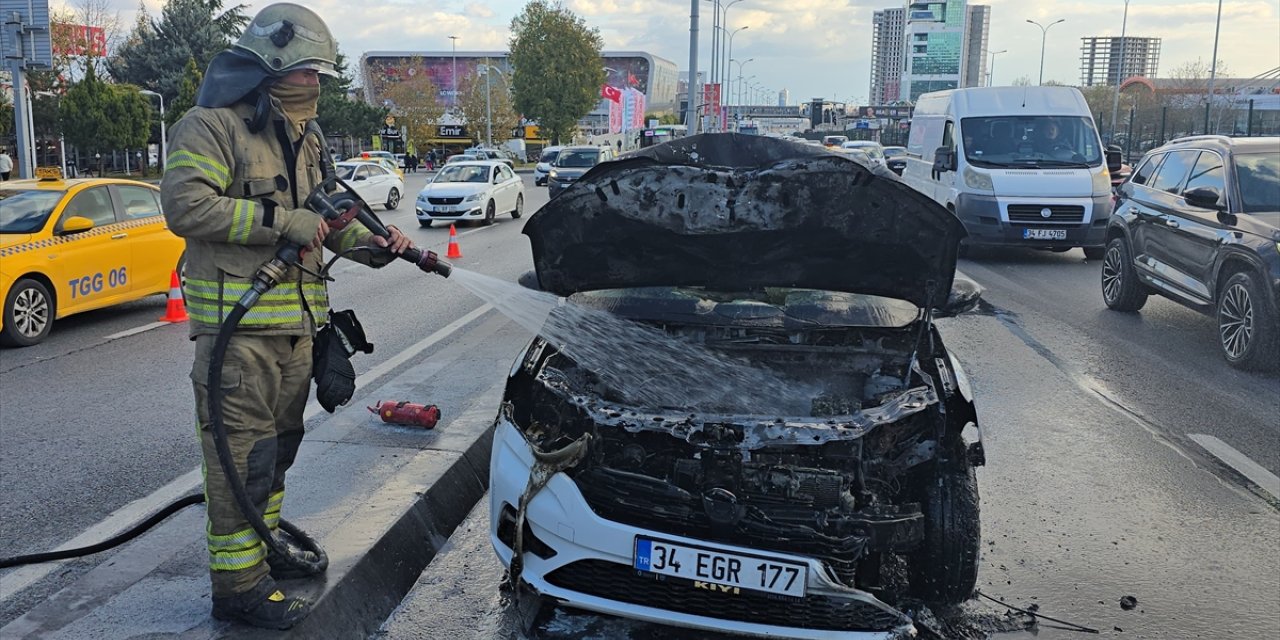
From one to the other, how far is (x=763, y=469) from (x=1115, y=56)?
5602 inches

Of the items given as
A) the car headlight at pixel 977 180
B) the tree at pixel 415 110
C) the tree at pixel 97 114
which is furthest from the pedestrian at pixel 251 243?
the tree at pixel 415 110

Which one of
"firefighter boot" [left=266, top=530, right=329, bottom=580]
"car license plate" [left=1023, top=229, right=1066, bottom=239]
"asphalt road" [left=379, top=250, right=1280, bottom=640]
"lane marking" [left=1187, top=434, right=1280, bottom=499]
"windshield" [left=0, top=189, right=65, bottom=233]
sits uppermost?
"windshield" [left=0, top=189, right=65, bottom=233]

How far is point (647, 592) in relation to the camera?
309 centimetres

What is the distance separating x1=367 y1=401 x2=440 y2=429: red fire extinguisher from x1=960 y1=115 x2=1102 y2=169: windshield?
11191mm

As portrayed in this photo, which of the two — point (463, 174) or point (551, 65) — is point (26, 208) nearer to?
point (463, 174)

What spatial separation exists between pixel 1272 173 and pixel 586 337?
7267 mm

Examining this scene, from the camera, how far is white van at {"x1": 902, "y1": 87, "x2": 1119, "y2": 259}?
1357cm

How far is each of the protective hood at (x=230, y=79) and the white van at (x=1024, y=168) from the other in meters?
11.8

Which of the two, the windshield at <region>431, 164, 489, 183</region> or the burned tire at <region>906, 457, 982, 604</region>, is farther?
the windshield at <region>431, 164, 489, 183</region>

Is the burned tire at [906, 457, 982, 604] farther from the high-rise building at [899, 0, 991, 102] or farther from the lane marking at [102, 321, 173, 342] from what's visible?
the high-rise building at [899, 0, 991, 102]

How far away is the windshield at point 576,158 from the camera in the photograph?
28022mm

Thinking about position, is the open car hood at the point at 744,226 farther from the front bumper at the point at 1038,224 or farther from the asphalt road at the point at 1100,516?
the front bumper at the point at 1038,224

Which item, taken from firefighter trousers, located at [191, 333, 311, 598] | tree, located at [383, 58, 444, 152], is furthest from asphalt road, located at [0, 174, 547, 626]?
tree, located at [383, 58, 444, 152]

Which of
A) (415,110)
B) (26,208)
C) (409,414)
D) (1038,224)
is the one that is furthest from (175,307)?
(415,110)
